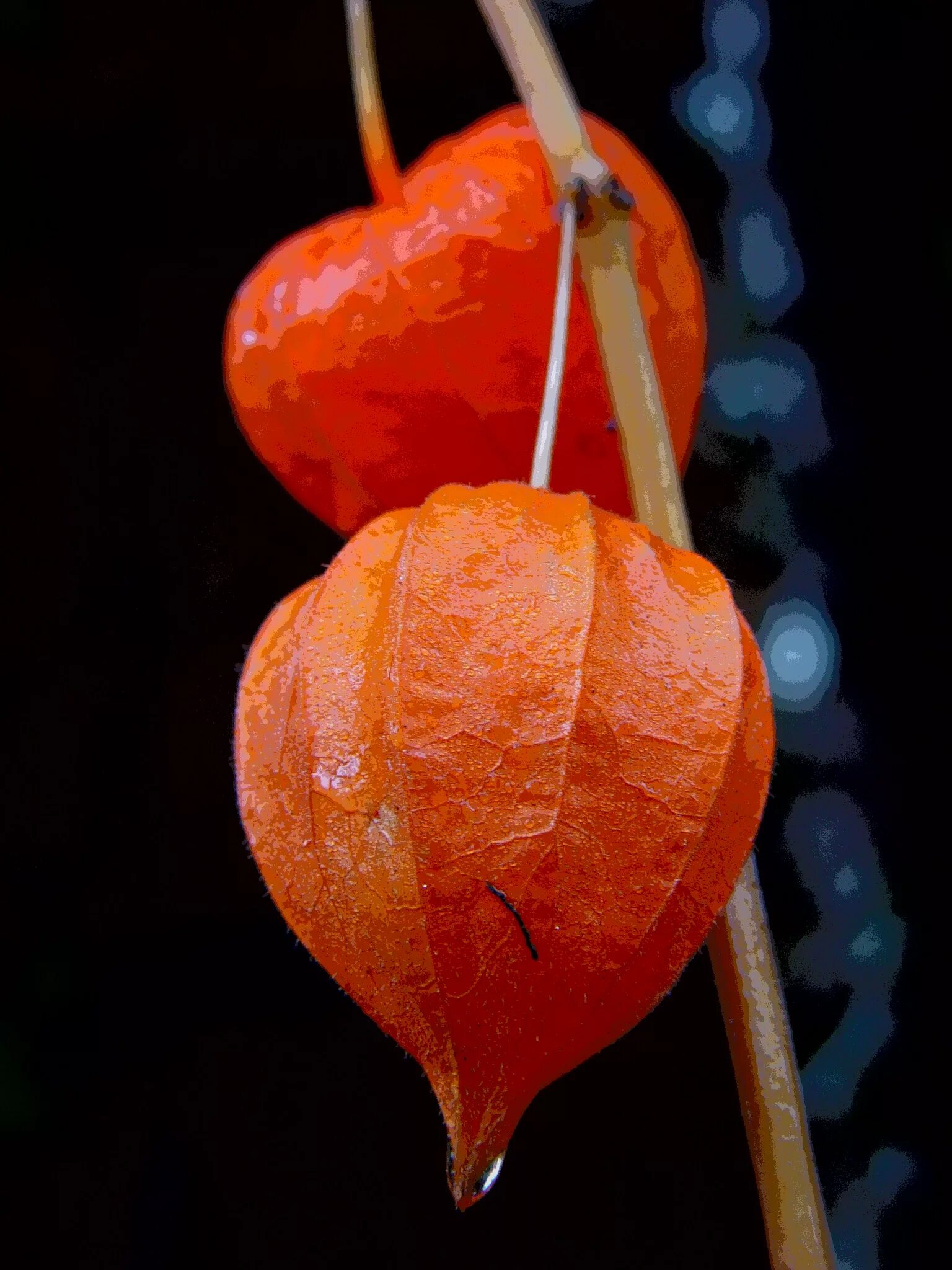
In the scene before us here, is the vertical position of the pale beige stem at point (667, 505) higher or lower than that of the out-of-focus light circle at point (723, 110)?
lower

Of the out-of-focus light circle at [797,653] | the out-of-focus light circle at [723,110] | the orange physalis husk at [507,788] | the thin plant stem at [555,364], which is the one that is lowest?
the out-of-focus light circle at [797,653]

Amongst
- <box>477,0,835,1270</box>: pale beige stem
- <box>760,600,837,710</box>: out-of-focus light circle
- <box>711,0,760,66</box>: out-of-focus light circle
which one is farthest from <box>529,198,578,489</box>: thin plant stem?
<box>711,0,760,66</box>: out-of-focus light circle

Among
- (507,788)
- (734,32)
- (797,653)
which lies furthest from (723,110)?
(507,788)

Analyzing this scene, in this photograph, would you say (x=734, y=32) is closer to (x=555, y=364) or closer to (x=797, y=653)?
(x=797, y=653)

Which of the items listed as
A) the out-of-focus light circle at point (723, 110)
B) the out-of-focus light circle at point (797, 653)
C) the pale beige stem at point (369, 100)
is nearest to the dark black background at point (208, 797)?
the out-of-focus light circle at point (723, 110)

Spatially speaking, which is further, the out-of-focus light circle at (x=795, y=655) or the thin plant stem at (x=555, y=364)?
the out-of-focus light circle at (x=795, y=655)

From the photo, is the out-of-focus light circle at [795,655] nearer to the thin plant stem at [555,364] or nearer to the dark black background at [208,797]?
the dark black background at [208,797]

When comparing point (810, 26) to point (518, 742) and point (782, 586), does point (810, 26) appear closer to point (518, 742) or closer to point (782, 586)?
point (782, 586)
